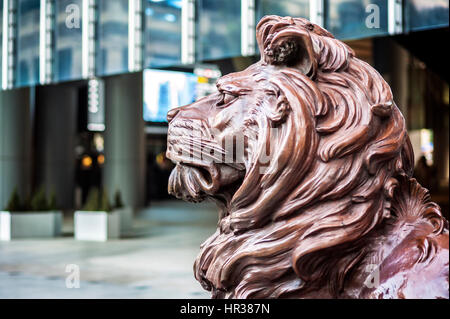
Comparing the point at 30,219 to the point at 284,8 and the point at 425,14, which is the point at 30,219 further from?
the point at 425,14

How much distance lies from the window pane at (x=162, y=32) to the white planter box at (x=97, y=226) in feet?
9.98

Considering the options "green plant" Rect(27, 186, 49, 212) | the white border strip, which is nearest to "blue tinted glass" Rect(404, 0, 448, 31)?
the white border strip

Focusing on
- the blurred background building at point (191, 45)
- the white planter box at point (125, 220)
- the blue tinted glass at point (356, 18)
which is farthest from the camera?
the white planter box at point (125, 220)

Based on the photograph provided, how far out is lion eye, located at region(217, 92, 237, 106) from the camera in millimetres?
1401

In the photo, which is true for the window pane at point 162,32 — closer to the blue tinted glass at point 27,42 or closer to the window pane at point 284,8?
the window pane at point 284,8

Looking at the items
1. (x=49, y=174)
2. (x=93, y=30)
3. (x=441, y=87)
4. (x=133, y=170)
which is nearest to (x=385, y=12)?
(x=441, y=87)

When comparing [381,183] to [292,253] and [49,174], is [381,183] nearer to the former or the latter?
[292,253]

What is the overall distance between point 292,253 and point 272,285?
4.1 inches

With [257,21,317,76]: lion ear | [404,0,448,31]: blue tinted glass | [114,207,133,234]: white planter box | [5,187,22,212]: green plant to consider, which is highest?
[404,0,448,31]: blue tinted glass

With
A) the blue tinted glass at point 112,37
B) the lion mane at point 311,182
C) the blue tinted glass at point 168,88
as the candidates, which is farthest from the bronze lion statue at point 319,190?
the blue tinted glass at point 168,88

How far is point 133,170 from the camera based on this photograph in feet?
53.7

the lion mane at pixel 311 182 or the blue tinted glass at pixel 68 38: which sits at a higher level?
the blue tinted glass at pixel 68 38

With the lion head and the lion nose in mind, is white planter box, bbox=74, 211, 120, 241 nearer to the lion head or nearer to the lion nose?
the lion nose

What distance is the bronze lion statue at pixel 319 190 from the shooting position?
1218 mm
